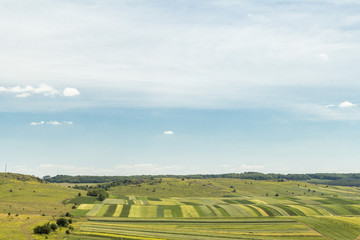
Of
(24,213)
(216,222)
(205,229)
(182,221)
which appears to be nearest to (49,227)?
(24,213)

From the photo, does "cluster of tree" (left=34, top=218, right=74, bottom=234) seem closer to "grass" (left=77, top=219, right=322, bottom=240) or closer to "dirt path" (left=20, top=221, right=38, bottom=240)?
"dirt path" (left=20, top=221, right=38, bottom=240)

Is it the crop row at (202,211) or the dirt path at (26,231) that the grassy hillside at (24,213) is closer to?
the dirt path at (26,231)

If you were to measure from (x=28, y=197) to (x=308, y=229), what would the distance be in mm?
163184

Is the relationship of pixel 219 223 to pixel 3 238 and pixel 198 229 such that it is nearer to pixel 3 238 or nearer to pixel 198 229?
pixel 198 229

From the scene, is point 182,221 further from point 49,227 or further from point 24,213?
point 24,213

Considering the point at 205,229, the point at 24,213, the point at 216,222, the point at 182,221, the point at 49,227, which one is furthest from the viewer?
the point at 24,213

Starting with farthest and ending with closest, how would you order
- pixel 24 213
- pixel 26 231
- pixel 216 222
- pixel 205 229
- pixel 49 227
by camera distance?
pixel 24 213
pixel 216 222
pixel 205 229
pixel 26 231
pixel 49 227

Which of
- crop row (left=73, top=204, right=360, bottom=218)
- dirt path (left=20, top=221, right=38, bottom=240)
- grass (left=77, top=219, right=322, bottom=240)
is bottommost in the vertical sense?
grass (left=77, top=219, right=322, bottom=240)

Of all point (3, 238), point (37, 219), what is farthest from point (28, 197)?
point (3, 238)

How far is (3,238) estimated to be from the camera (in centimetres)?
8719

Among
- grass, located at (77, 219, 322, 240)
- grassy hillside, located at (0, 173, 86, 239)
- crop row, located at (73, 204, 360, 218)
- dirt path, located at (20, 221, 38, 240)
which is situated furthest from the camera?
crop row, located at (73, 204, 360, 218)

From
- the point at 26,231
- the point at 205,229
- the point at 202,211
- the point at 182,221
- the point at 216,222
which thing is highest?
the point at 26,231

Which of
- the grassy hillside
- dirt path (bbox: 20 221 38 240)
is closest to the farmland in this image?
the grassy hillside

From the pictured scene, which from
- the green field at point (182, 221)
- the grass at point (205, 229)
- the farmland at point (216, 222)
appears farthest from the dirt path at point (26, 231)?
the grass at point (205, 229)
